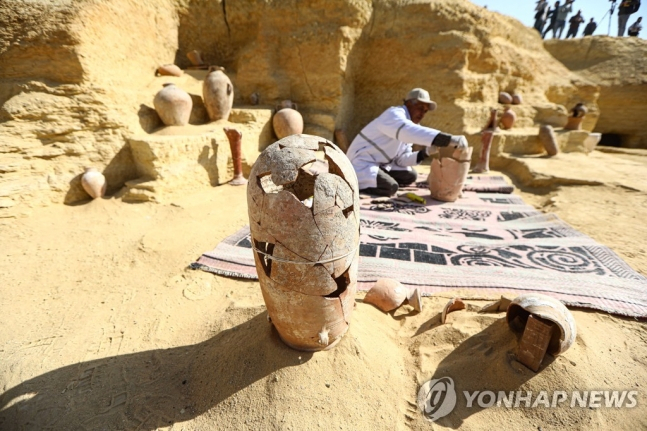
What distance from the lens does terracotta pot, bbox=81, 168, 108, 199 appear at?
3.93 metres

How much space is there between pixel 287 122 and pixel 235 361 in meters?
4.88

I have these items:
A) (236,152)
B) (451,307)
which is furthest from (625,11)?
(451,307)

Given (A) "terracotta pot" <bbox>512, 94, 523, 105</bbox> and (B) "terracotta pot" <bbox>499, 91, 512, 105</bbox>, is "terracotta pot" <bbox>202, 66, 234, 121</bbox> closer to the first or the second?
(B) "terracotta pot" <bbox>499, 91, 512, 105</bbox>

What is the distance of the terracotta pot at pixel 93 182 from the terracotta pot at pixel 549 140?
27.6ft

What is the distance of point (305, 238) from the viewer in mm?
1296

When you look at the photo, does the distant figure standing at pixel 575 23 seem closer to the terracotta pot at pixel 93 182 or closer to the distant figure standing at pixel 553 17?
the distant figure standing at pixel 553 17

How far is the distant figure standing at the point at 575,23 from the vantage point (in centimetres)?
1238

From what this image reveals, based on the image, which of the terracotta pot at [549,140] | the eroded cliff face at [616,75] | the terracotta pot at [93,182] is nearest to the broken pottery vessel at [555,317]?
the terracotta pot at [93,182]

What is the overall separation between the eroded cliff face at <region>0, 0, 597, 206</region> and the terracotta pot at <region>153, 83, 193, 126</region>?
255 mm

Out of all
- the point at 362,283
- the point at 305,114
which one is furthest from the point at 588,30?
the point at 362,283

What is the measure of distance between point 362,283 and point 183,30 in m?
7.99

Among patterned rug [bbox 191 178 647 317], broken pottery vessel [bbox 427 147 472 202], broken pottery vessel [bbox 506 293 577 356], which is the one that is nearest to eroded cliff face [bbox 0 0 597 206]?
patterned rug [bbox 191 178 647 317]

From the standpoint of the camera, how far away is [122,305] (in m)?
2.29

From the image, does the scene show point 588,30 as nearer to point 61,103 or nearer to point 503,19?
point 503,19
